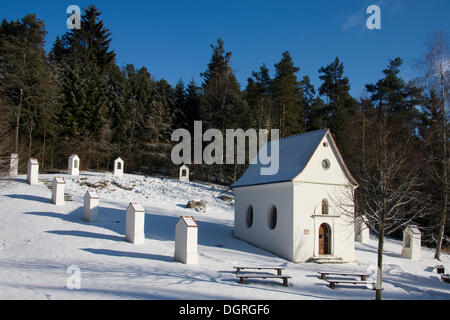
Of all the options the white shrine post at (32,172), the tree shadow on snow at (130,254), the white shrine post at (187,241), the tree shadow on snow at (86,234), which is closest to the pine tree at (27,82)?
the white shrine post at (32,172)

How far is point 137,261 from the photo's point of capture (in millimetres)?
13602

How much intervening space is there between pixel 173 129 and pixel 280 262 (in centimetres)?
3306

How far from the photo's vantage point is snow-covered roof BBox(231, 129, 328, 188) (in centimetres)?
1822

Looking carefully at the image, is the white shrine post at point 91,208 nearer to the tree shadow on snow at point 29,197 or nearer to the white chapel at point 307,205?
the tree shadow on snow at point 29,197

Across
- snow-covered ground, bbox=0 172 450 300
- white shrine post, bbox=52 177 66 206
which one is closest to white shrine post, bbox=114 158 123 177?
snow-covered ground, bbox=0 172 450 300

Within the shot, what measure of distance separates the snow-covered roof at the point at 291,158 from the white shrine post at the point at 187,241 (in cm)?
605

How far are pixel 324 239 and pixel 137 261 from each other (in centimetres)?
1001

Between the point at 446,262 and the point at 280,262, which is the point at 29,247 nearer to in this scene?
the point at 280,262

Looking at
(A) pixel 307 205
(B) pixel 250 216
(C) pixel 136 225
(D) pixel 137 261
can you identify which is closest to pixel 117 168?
(B) pixel 250 216

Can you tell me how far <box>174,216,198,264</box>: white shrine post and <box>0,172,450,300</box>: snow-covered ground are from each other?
416mm

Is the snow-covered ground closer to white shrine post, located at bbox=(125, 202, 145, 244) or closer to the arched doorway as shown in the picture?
white shrine post, located at bbox=(125, 202, 145, 244)

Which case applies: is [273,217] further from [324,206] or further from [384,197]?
[384,197]

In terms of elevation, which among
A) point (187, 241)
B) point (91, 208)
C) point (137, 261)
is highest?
point (91, 208)
